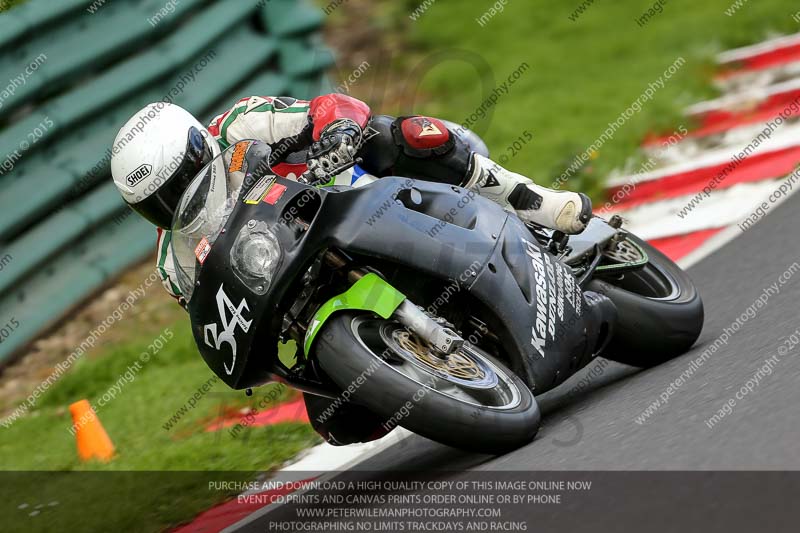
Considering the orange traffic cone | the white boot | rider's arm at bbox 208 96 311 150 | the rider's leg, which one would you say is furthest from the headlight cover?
the orange traffic cone

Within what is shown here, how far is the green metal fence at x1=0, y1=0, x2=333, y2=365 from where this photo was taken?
23.8 feet

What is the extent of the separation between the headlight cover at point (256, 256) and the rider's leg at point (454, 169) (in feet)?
3.09

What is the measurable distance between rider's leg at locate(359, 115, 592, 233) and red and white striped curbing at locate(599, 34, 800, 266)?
2.18 m

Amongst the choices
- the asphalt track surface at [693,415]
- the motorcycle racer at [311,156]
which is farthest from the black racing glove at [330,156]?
the asphalt track surface at [693,415]

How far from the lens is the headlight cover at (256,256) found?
391 centimetres

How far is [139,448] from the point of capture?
600 cm

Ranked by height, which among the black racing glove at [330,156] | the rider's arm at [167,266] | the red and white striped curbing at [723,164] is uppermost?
the black racing glove at [330,156]

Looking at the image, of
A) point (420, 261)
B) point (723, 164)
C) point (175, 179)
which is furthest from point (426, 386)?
point (723, 164)

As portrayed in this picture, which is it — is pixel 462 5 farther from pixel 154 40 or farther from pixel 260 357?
pixel 260 357

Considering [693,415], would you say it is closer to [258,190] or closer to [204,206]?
[258,190]

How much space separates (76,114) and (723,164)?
13.7 feet

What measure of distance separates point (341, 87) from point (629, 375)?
5.70 metres

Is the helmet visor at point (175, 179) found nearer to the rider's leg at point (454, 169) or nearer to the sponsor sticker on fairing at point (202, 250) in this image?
the sponsor sticker on fairing at point (202, 250)

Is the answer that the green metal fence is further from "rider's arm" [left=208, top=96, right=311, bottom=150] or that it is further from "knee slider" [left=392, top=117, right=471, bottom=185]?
"knee slider" [left=392, top=117, right=471, bottom=185]
